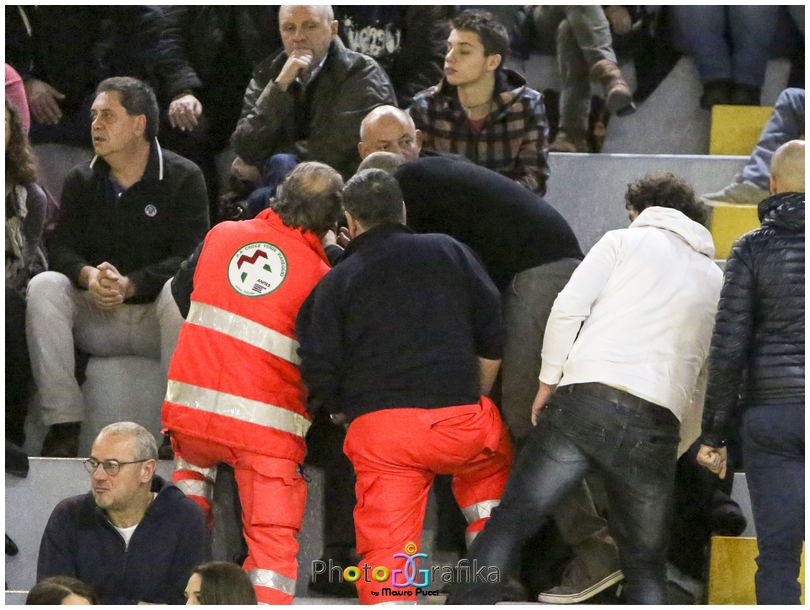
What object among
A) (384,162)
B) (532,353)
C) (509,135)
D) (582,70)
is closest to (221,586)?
(532,353)

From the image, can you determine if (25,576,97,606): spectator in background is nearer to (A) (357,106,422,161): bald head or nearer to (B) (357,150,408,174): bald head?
(B) (357,150,408,174): bald head

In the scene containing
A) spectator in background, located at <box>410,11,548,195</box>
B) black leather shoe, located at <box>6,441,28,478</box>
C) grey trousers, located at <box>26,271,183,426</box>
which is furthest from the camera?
spectator in background, located at <box>410,11,548,195</box>

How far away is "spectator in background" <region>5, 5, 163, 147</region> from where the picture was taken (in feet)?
21.2

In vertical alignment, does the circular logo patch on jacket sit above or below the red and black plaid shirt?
below

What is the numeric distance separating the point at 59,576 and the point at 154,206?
1.61m

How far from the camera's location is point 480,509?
4.67 meters

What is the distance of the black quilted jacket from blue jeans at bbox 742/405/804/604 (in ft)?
0.26

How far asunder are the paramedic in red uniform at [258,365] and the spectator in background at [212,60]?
1.77 m

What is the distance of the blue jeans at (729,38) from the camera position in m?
6.62

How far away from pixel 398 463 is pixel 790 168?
1.46 meters

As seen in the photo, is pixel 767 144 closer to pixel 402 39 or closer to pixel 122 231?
pixel 402 39

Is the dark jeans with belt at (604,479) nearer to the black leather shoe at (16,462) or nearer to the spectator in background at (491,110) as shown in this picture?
the spectator in background at (491,110)

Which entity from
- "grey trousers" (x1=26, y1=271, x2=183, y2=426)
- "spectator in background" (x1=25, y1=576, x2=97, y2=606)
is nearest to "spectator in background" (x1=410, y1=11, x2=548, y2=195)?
"grey trousers" (x1=26, y1=271, x2=183, y2=426)

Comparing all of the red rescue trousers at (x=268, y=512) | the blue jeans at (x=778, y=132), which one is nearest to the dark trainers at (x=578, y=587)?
the red rescue trousers at (x=268, y=512)
